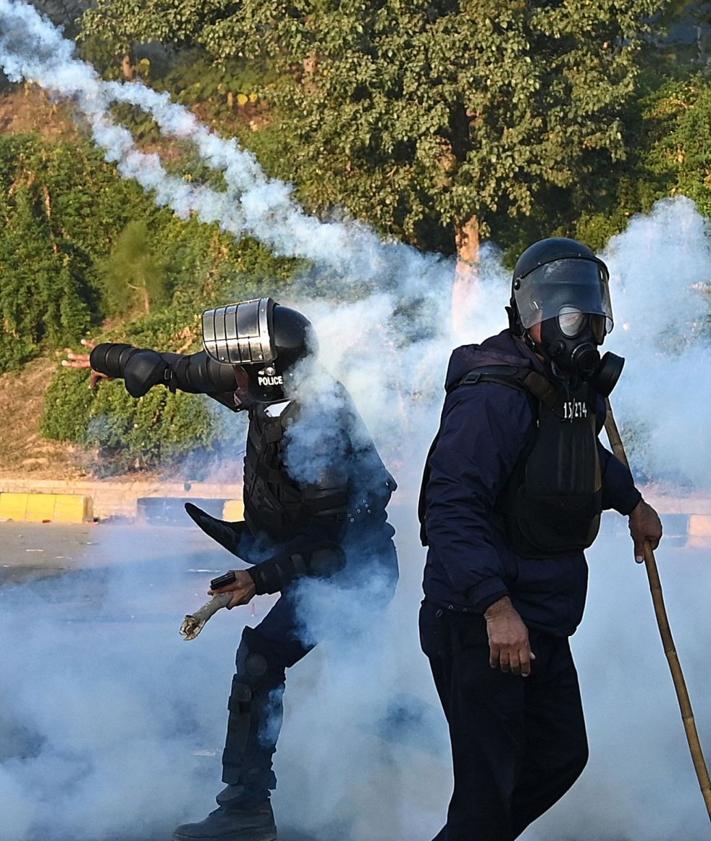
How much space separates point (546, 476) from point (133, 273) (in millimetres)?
13252

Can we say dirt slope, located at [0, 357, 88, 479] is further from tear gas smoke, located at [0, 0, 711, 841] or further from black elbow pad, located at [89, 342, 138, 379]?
black elbow pad, located at [89, 342, 138, 379]

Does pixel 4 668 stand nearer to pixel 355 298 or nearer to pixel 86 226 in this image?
pixel 355 298

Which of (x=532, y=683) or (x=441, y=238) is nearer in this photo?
(x=532, y=683)

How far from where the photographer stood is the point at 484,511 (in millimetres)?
3205

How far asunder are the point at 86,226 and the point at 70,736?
40.7 feet

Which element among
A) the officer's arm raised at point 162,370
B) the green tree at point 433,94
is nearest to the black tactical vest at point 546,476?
the officer's arm raised at point 162,370

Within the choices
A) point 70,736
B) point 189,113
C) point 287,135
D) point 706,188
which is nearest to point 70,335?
point 189,113

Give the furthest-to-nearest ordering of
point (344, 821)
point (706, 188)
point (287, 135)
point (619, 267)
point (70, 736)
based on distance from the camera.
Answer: point (706, 188)
point (287, 135)
point (619, 267)
point (70, 736)
point (344, 821)

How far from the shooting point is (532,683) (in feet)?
11.1

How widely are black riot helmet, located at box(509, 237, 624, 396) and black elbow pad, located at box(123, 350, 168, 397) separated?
75.2 inches

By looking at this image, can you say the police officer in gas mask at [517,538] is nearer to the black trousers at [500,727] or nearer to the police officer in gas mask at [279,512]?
the black trousers at [500,727]

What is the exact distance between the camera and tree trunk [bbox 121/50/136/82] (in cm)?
1272

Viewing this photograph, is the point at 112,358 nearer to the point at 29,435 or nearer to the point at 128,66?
the point at 128,66

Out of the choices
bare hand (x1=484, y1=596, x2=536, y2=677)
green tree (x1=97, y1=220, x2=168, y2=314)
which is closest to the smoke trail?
bare hand (x1=484, y1=596, x2=536, y2=677)
